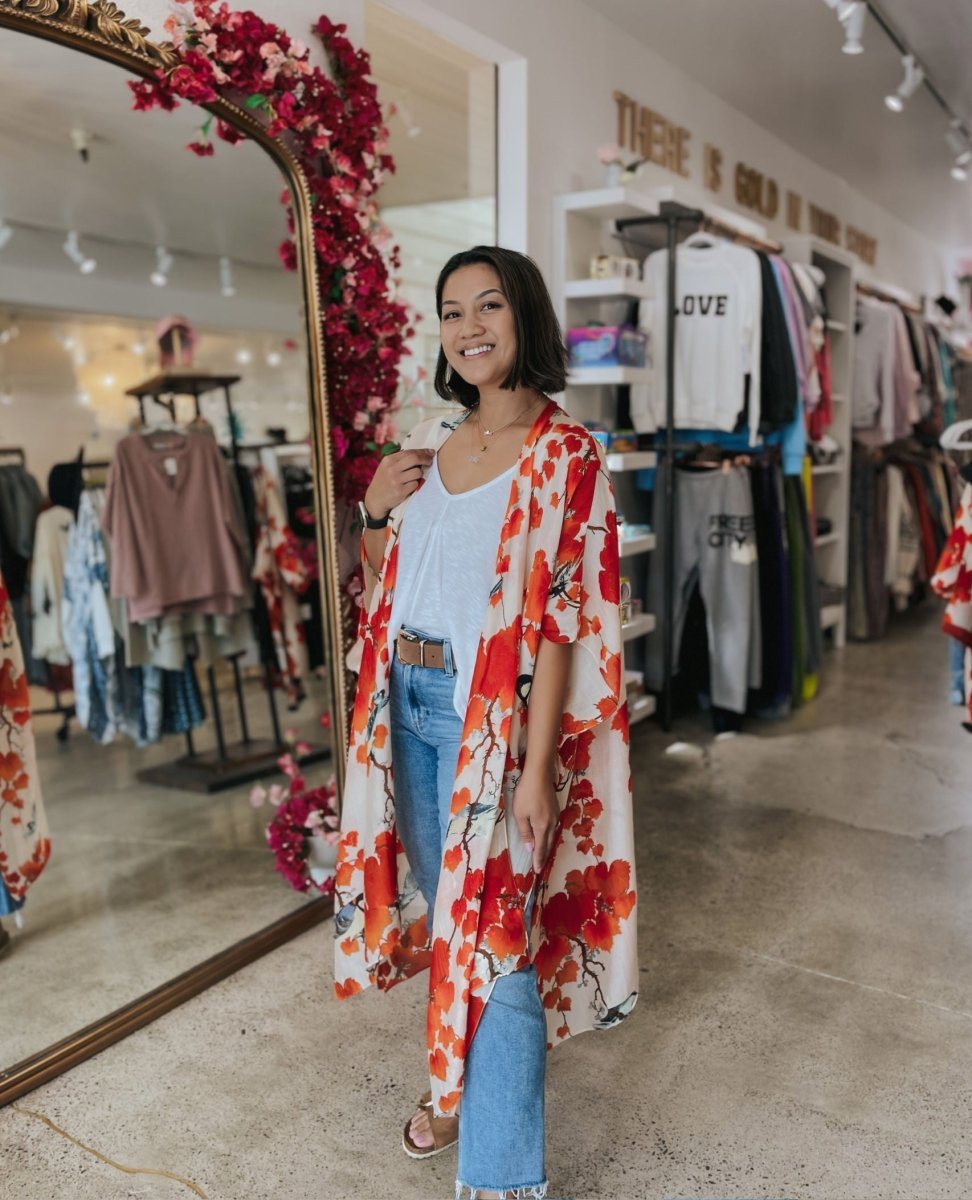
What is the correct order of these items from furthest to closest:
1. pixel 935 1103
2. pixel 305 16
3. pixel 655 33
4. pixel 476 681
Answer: pixel 655 33 < pixel 305 16 < pixel 935 1103 < pixel 476 681

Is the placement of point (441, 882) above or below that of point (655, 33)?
below

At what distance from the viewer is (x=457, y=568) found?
168 cm

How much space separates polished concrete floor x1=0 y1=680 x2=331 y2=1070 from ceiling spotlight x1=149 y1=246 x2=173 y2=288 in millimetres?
1342

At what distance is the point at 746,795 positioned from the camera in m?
3.84

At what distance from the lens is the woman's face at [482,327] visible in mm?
1646

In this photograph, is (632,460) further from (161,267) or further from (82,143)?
(82,143)

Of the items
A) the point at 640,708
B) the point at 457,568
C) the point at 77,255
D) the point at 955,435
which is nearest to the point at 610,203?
the point at 955,435

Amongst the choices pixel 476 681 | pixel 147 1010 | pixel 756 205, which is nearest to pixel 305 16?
pixel 476 681

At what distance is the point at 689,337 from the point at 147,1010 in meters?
3.28

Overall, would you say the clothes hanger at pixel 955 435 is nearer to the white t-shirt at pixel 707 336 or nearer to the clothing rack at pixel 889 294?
the white t-shirt at pixel 707 336

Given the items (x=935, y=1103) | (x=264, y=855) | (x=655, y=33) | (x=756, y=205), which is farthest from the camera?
(x=756, y=205)

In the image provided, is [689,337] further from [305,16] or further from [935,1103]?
[935,1103]

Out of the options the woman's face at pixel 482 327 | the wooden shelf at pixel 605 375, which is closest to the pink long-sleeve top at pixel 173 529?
the wooden shelf at pixel 605 375

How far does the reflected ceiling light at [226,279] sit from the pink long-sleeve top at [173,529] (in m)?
0.60
